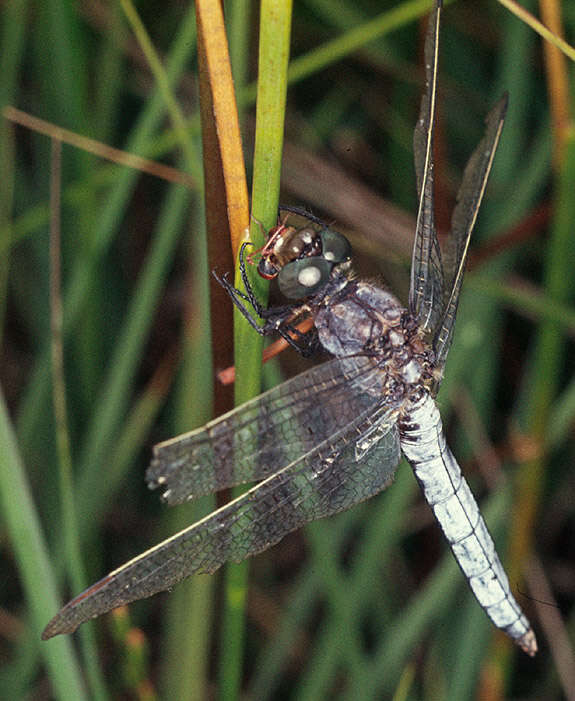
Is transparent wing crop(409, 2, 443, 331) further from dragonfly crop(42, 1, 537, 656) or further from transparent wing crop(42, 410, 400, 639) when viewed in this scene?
transparent wing crop(42, 410, 400, 639)

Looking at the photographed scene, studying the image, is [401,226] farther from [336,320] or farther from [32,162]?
[32,162]

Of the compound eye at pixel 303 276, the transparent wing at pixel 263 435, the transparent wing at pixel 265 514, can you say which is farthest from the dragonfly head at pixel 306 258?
the transparent wing at pixel 265 514

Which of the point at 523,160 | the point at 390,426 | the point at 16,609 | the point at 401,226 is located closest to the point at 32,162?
the point at 401,226

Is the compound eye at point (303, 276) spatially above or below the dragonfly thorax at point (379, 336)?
above

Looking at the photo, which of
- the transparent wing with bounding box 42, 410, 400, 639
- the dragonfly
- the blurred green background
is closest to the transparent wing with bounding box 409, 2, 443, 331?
the dragonfly

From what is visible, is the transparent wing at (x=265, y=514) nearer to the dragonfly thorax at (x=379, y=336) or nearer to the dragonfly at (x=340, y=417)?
the dragonfly at (x=340, y=417)

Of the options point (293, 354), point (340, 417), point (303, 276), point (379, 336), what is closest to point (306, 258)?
point (303, 276)

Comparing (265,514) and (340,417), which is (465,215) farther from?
(265,514)
